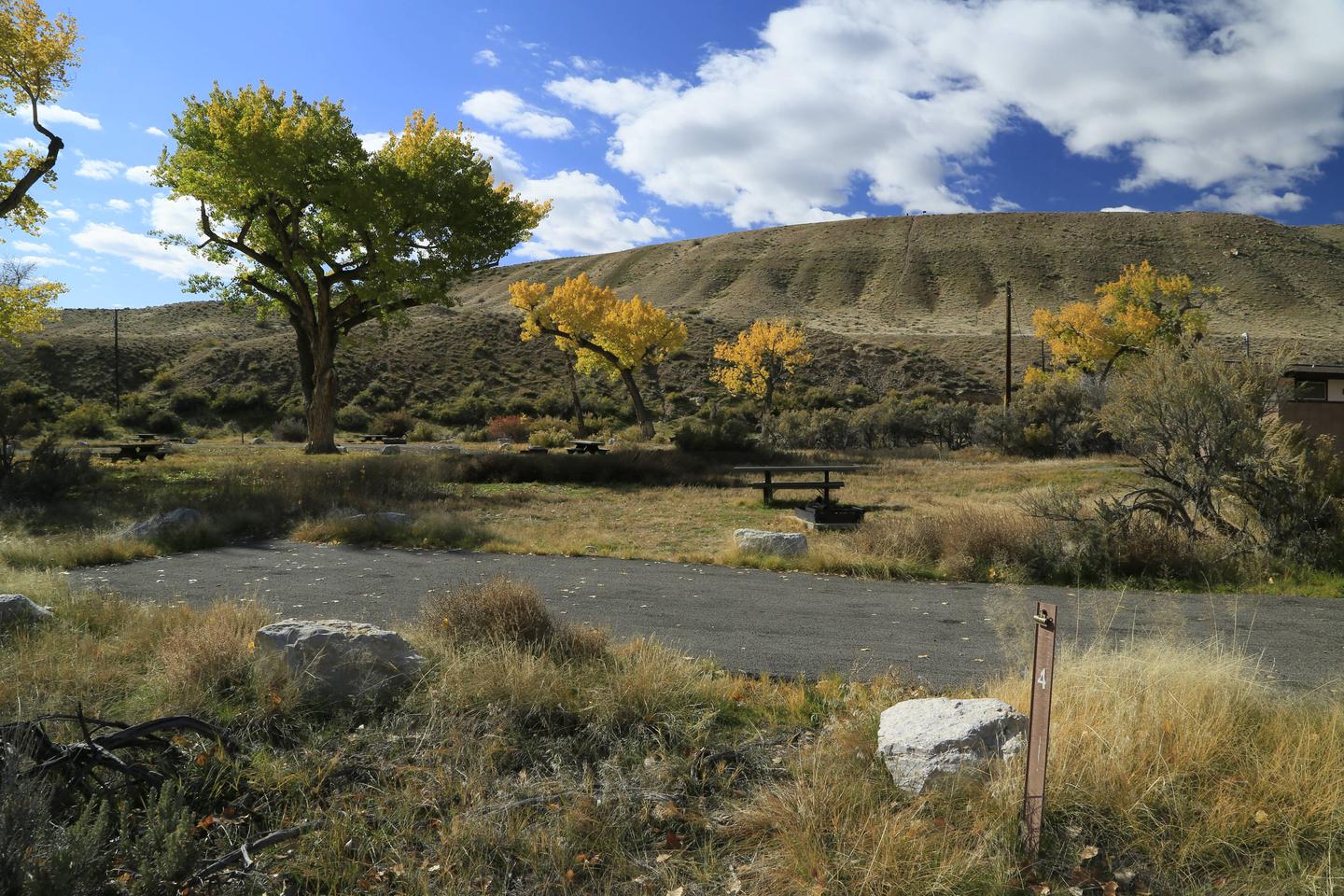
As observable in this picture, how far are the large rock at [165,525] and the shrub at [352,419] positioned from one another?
30388 millimetres

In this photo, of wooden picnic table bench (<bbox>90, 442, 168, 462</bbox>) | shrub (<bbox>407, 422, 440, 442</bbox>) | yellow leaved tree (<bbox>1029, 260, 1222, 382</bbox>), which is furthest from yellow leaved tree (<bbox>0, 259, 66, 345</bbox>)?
yellow leaved tree (<bbox>1029, 260, 1222, 382</bbox>)

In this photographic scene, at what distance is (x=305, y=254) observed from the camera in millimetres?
26953

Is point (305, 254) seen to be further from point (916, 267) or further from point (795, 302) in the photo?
point (916, 267)

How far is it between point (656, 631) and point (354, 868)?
3820mm

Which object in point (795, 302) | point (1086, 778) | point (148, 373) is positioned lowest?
point (1086, 778)

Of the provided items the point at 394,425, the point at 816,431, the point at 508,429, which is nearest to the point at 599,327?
the point at 508,429

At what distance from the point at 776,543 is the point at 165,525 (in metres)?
9.13

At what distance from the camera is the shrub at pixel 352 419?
4253 centimetres

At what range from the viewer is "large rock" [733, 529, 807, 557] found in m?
11.4

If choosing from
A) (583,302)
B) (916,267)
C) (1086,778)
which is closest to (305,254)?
(583,302)

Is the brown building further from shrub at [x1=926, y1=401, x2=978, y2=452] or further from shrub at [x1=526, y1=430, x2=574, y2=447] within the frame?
shrub at [x1=526, y1=430, x2=574, y2=447]

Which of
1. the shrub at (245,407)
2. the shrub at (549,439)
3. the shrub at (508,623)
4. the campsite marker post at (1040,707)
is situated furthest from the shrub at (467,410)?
the campsite marker post at (1040,707)

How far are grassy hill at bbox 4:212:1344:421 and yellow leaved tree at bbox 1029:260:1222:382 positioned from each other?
9577mm

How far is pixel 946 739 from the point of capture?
399 cm
